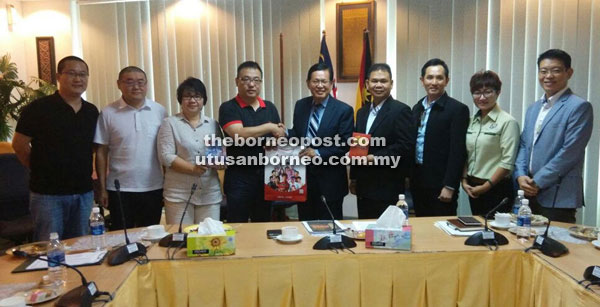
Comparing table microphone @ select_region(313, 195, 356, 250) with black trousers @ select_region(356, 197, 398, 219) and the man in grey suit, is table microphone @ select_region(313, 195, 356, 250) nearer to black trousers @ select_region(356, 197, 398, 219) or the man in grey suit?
black trousers @ select_region(356, 197, 398, 219)

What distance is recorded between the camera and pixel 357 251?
1701 millimetres

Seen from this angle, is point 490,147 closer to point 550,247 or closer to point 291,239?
point 550,247

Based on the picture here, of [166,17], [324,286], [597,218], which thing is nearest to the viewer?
[324,286]

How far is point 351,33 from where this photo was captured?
3.96 m

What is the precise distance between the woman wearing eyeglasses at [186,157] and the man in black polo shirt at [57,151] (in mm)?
507

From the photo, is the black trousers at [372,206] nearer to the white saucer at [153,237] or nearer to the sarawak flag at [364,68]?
the white saucer at [153,237]

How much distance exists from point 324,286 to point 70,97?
1898 mm

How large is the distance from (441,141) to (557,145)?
64cm

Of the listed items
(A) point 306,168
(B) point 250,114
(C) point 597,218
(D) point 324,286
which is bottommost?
(C) point 597,218

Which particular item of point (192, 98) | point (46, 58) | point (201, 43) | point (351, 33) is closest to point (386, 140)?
point (192, 98)

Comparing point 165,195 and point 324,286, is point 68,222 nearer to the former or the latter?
point 165,195

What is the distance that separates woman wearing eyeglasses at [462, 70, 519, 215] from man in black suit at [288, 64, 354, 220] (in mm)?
803

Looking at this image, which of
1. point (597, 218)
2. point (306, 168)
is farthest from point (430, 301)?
point (597, 218)

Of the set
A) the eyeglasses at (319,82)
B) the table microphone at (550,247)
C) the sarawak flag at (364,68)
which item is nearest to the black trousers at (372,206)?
the eyeglasses at (319,82)
